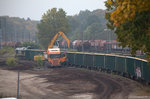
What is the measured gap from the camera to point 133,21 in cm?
1262

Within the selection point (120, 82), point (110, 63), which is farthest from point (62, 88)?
point (110, 63)

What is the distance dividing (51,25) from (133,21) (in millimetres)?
76877

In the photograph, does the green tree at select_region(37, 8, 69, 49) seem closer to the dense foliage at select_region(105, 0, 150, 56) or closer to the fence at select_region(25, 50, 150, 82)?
the fence at select_region(25, 50, 150, 82)

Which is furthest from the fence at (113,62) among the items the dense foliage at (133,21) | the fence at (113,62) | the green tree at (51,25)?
the green tree at (51,25)

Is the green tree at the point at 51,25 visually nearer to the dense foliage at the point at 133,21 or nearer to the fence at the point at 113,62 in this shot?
the fence at the point at 113,62

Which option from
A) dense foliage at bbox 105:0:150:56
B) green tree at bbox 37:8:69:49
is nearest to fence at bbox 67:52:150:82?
dense foliage at bbox 105:0:150:56

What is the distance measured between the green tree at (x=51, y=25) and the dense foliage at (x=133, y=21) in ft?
241

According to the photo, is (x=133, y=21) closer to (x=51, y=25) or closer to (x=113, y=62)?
(x=113, y=62)

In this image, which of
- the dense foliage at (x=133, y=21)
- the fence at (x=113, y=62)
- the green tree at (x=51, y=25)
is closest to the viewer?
the dense foliage at (x=133, y=21)

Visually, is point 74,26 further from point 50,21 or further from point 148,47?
point 148,47

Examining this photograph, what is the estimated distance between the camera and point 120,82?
26.6 metres

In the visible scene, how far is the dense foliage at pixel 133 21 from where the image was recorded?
35.7 ft

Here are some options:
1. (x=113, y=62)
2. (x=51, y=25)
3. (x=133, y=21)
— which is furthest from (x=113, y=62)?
(x=51, y=25)

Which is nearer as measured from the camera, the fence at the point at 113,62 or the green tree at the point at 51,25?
the fence at the point at 113,62
